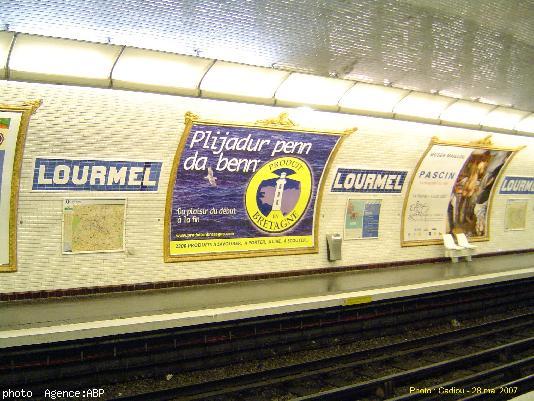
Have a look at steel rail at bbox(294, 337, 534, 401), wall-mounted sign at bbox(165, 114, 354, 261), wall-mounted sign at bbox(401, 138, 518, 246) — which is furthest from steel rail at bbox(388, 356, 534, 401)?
wall-mounted sign at bbox(401, 138, 518, 246)

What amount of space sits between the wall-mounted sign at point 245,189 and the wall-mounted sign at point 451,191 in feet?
7.41

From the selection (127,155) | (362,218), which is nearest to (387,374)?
(362,218)

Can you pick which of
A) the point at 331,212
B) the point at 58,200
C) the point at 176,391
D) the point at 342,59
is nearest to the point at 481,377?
the point at 331,212

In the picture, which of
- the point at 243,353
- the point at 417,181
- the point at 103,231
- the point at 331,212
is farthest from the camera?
the point at 417,181

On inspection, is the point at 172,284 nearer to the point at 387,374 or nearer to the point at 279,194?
the point at 279,194

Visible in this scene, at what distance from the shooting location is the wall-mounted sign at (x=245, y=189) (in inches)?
236

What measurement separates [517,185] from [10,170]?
997 cm

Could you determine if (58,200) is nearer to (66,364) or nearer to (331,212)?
(66,364)

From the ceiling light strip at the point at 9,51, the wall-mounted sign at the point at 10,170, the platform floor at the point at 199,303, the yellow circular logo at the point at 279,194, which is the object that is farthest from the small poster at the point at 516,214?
the ceiling light strip at the point at 9,51

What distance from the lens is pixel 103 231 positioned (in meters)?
5.58

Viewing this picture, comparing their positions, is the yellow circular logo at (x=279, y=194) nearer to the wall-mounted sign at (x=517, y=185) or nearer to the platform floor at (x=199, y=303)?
the platform floor at (x=199, y=303)

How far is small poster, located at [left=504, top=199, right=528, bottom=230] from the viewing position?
34.1 feet

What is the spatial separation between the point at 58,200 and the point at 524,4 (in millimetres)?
5342

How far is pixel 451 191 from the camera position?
9.00m
